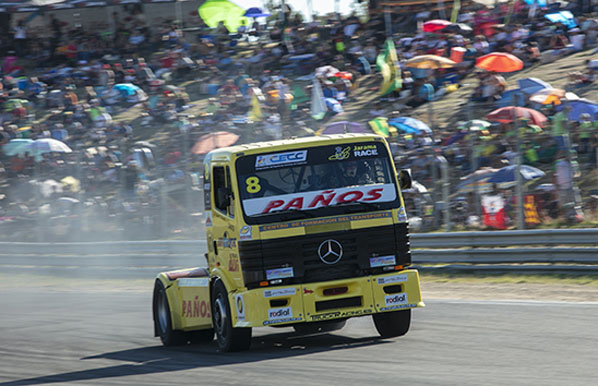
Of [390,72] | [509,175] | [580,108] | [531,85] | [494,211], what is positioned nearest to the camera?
[509,175]

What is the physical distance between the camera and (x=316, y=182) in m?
9.21

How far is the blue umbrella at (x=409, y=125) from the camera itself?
20.2 meters

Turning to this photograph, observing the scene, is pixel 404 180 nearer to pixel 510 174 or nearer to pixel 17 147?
pixel 510 174

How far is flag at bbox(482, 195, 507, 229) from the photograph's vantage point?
53.2 feet

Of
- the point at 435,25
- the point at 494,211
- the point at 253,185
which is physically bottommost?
the point at 494,211

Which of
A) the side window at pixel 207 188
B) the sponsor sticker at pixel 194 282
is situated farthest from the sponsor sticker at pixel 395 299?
the side window at pixel 207 188

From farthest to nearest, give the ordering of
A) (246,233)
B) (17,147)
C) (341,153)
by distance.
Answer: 1. (17,147)
2. (341,153)
3. (246,233)

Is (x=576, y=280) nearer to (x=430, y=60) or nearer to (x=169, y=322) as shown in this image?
(x=169, y=322)

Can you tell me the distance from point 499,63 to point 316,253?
53.4 ft

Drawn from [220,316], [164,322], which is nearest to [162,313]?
[164,322]

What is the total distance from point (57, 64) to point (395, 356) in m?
26.9

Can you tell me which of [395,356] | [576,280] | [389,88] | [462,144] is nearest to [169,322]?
[395,356]

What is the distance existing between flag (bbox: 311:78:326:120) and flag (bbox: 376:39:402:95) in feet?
6.63

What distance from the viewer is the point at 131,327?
1246 cm
